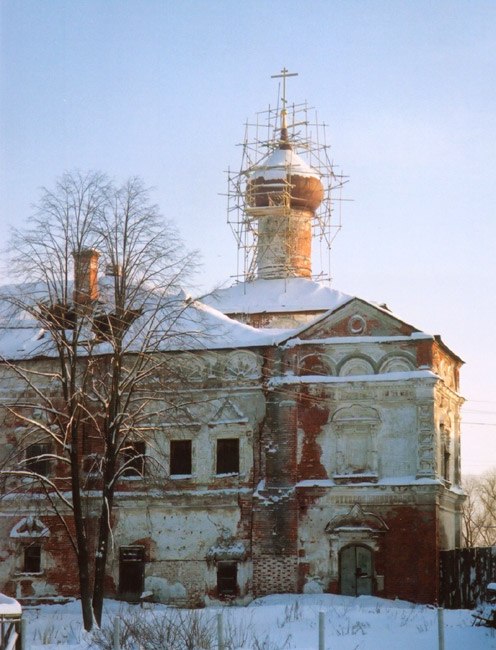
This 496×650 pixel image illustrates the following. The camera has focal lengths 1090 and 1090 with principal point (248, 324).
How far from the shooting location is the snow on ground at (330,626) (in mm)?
→ 17453

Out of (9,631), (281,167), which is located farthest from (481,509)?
(9,631)

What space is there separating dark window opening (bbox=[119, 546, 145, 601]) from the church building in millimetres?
35

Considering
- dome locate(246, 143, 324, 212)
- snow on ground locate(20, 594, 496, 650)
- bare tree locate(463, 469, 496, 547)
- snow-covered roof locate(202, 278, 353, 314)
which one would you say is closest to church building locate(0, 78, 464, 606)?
snow on ground locate(20, 594, 496, 650)

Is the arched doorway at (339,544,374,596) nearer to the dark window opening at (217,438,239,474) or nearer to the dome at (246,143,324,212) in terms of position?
the dark window opening at (217,438,239,474)

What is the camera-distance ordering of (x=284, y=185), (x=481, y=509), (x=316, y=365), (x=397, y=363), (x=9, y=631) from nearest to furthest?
(x=9, y=631) < (x=397, y=363) < (x=316, y=365) < (x=284, y=185) < (x=481, y=509)

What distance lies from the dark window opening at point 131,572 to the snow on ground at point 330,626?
0.68 m

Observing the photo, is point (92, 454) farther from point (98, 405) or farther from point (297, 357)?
point (297, 357)

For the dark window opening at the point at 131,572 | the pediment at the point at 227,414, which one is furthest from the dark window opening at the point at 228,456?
the dark window opening at the point at 131,572

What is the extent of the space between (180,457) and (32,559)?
4662 millimetres

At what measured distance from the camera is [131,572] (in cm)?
2734

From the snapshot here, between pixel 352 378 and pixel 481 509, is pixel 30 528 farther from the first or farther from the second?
pixel 481 509

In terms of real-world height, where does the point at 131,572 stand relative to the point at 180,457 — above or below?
below

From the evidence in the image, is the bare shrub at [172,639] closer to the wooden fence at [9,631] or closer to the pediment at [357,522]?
the wooden fence at [9,631]

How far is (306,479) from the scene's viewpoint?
87.9 feet
